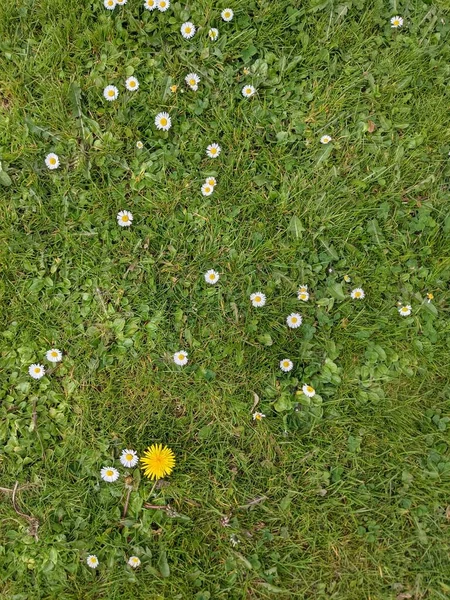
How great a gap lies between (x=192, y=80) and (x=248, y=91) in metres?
0.32

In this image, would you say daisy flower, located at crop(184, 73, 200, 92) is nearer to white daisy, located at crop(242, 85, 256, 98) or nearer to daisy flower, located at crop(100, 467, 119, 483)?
white daisy, located at crop(242, 85, 256, 98)

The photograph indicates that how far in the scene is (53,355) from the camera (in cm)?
253

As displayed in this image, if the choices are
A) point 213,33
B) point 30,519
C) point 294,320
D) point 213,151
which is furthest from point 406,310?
point 30,519

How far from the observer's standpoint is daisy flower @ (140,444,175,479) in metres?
2.43

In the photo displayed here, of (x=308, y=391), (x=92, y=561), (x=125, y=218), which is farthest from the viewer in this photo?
(x=125, y=218)

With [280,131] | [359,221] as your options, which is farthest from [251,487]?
[280,131]

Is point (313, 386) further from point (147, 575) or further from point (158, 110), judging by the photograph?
point (158, 110)

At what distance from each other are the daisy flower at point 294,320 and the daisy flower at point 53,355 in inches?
48.5

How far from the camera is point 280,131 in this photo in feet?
8.79

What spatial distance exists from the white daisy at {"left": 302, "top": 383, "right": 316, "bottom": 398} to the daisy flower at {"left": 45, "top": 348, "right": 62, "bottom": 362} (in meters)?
1.30

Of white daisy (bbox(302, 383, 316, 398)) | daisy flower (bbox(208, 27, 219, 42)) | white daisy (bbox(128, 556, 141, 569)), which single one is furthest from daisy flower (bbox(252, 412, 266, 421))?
daisy flower (bbox(208, 27, 219, 42))

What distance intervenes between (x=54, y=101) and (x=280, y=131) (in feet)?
4.16

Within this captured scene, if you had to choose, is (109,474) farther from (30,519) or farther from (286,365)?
(286,365)

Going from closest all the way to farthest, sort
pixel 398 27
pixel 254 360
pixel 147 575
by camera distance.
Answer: pixel 147 575 < pixel 254 360 < pixel 398 27
